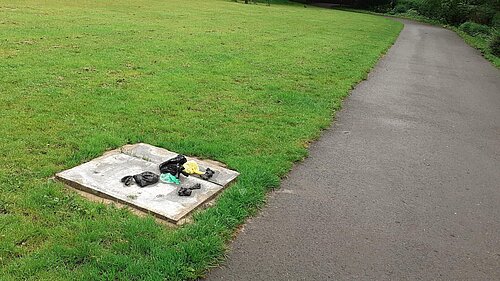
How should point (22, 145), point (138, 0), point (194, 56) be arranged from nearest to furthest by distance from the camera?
1. point (22, 145)
2. point (194, 56)
3. point (138, 0)

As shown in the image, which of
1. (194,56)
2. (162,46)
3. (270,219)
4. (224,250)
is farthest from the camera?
(162,46)

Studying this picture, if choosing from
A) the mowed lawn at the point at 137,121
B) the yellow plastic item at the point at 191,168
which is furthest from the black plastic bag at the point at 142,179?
the mowed lawn at the point at 137,121

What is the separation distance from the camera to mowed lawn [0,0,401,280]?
10.1ft

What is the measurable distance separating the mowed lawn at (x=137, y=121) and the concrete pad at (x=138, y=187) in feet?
0.44

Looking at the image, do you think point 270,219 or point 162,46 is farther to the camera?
point 162,46

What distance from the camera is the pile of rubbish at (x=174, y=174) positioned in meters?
3.95

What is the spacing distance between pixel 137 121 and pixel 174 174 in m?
1.87

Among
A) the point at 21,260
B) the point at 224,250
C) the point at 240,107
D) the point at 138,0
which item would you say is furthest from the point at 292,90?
the point at 138,0

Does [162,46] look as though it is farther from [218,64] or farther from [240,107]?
[240,107]

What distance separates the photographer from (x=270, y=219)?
3.76 meters

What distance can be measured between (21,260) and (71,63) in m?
6.73

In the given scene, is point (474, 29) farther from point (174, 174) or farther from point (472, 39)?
point (174, 174)

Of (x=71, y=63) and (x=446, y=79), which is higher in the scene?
(x=71, y=63)

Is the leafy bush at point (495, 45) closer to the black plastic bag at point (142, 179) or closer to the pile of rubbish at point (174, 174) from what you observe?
the pile of rubbish at point (174, 174)
